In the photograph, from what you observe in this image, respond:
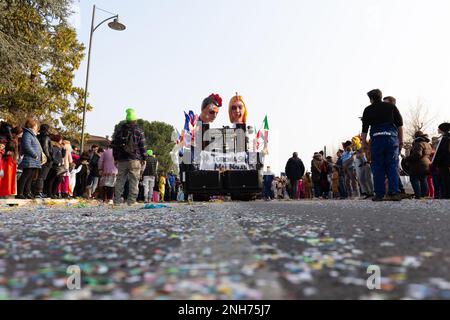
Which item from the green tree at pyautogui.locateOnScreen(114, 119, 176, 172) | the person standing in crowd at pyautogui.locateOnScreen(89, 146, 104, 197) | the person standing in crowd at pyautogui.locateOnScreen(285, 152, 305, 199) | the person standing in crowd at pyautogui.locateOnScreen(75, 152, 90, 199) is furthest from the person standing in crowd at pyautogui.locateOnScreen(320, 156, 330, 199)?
the green tree at pyautogui.locateOnScreen(114, 119, 176, 172)

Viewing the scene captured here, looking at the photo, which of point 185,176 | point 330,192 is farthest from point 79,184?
point 330,192

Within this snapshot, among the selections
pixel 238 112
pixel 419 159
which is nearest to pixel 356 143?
pixel 419 159

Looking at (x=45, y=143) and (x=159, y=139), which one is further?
(x=159, y=139)

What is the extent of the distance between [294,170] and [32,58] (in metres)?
10.1

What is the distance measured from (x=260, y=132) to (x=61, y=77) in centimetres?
1299

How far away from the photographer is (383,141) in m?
7.65

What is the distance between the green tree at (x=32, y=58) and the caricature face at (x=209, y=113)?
5.83 m

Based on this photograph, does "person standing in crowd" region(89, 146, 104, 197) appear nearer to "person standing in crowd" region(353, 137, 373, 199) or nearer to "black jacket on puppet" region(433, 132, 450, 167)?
"person standing in crowd" region(353, 137, 373, 199)

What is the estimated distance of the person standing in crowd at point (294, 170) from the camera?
1606 centimetres

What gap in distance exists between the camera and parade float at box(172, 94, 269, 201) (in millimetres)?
13086

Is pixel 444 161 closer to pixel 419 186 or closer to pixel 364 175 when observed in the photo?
pixel 419 186

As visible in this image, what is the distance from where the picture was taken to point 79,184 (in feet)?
48.6

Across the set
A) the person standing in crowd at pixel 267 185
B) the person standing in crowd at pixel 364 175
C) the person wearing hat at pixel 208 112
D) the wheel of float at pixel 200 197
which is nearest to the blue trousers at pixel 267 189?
the person standing in crowd at pixel 267 185

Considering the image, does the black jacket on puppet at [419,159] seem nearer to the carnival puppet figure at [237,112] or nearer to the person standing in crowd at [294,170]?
the person standing in crowd at [294,170]
